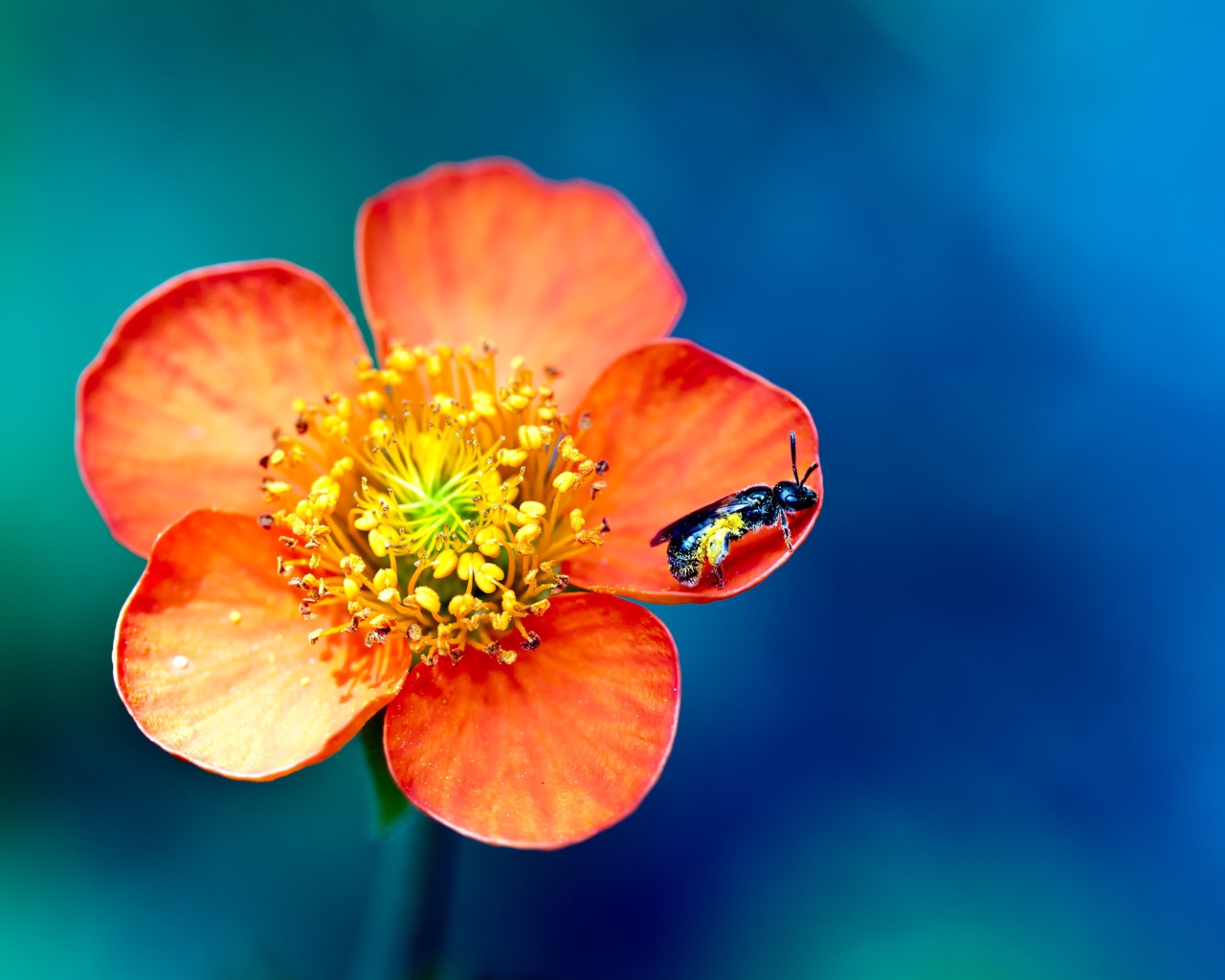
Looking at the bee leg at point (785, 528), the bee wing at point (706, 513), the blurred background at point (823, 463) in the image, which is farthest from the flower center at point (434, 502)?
the blurred background at point (823, 463)

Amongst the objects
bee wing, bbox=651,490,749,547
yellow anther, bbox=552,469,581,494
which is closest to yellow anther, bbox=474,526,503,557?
yellow anther, bbox=552,469,581,494

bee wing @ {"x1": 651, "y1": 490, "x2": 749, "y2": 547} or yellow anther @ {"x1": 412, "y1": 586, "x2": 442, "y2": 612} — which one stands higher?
bee wing @ {"x1": 651, "y1": 490, "x2": 749, "y2": 547}

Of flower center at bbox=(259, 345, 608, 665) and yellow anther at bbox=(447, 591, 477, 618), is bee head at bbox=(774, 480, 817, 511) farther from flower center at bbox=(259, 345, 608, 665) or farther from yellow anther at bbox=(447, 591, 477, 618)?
yellow anther at bbox=(447, 591, 477, 618)

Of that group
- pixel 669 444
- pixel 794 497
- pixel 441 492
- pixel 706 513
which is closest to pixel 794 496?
pixel 794 497

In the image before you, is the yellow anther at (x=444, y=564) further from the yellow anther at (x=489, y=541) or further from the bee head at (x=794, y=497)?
the bee head at (x=794, y=497)

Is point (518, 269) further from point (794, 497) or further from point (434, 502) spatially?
point (794, 497)
